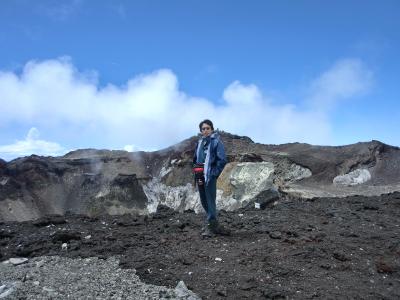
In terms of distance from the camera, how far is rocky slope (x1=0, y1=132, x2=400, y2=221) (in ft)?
66.2

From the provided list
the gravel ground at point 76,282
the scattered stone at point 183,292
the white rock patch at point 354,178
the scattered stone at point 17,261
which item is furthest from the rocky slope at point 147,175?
the scattered stone at point 183,292

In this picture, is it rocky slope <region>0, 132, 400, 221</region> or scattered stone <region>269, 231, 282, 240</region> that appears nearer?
scattered stone <region>269, 231, 282, 240</region>

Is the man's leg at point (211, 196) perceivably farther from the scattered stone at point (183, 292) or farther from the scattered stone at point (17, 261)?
the scattered stone at point (17, 261)

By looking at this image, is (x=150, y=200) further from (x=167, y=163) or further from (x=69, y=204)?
(x=69, y=204)

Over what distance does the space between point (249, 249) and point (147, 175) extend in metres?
15.8

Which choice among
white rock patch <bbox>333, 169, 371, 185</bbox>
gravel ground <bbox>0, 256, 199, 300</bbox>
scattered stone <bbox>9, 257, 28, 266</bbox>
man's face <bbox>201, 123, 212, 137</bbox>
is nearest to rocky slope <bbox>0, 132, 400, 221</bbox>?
white rock patch <bbox>333, 169, 371, 185</bbox>

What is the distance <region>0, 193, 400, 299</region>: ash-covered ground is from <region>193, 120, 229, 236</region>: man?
0.33 meters

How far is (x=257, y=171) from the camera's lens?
13.9 m

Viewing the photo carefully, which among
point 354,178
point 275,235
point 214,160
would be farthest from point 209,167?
point 354,178

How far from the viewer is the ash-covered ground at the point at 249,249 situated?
5.80 metres

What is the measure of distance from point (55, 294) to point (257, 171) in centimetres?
921

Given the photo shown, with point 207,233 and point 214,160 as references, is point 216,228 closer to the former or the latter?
point 207,233

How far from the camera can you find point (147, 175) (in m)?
22.3

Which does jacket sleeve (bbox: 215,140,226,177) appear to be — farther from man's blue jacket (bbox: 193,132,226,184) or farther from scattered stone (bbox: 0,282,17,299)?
scattered stone (bbox: 0,282,17,299)
